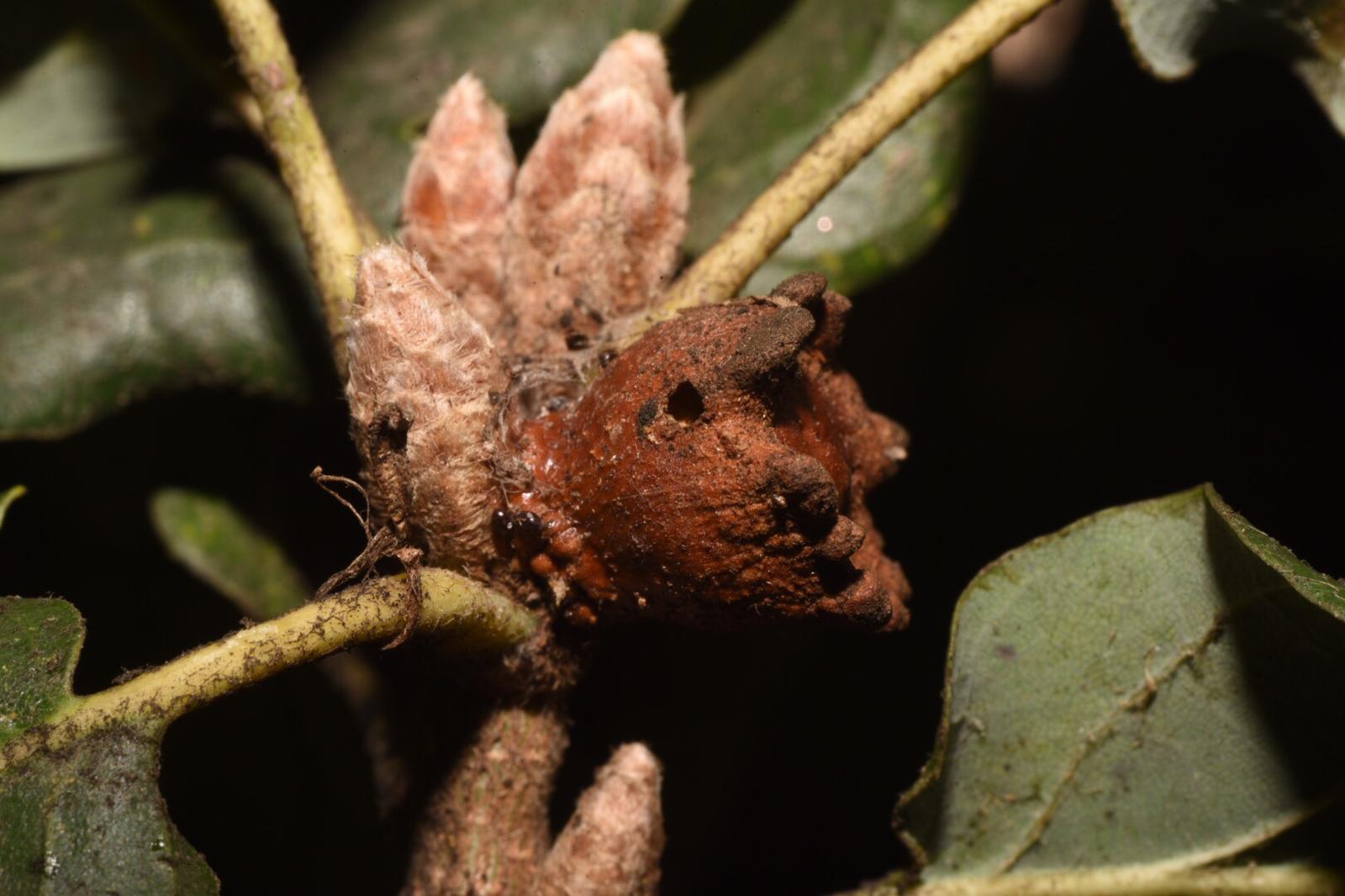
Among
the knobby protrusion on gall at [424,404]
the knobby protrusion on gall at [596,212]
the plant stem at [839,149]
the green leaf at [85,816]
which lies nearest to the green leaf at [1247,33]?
the plant stem at [839,149]

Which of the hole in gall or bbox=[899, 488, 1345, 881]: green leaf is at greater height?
the hole in gall

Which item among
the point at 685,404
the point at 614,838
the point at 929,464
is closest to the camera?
the point at 685,404

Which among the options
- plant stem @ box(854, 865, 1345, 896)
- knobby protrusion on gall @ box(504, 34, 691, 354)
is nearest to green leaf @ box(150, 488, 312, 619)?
knobby protrusion on gall @ box(504, 34, 691, 354)

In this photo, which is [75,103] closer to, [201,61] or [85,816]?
[201,61]

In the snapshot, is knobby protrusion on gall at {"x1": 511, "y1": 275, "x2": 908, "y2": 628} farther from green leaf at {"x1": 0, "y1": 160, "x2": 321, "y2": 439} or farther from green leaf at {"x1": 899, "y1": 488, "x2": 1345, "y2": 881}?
green leaf at {"x1": 0, "y1": 160, "x2": 321, "y2": 439}

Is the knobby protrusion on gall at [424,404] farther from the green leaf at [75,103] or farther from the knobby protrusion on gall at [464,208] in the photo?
the green leaf at [75,103]

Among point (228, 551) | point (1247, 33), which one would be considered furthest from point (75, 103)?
point (1247, 33)
